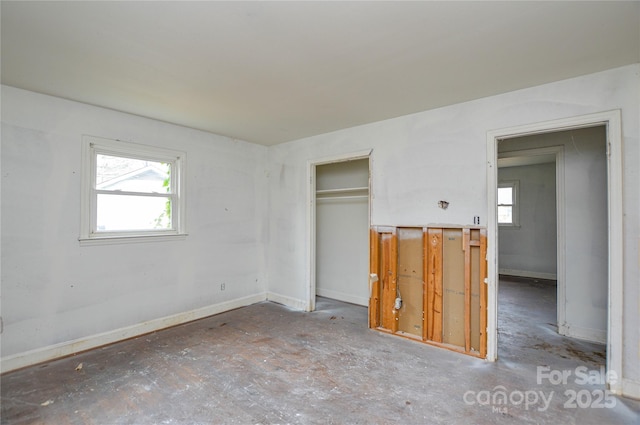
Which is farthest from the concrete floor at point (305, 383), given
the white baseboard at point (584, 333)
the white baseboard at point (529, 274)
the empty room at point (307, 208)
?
the white baseboard at point (529, 274)

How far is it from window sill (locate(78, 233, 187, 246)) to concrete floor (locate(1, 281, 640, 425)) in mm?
1129

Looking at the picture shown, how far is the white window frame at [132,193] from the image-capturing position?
3.18 m

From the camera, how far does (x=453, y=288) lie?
10.6 ft

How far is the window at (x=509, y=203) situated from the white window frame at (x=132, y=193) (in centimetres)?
740

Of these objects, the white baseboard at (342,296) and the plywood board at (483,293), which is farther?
the white baseboard at (342,296)

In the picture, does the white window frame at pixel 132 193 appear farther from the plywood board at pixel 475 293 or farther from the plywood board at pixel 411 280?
the plywood board at pixel 475 293

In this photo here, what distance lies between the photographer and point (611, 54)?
220cm

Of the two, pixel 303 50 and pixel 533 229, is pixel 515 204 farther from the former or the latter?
pixel 303 50

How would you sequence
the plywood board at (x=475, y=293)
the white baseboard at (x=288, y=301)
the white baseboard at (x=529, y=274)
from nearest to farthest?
the plywood board at (x=475, y=293) → the white baseboard at (x=288, y=301) → the white baseboard at (x=529, y=274)

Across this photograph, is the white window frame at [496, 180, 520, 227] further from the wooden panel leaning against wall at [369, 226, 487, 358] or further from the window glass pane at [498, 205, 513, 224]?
the wooden panel leaning against wall at [369, 226, 487, 358]

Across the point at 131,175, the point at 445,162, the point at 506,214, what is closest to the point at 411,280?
the point at 445,162

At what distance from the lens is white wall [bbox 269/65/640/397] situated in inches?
93.0

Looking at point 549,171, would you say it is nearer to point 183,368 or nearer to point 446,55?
point 446,55

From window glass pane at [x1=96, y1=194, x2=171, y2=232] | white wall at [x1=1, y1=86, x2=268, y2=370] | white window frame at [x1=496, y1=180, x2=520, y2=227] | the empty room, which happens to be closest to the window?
white window frame at [x1=496, y1=180, x2=520, y2=227]
